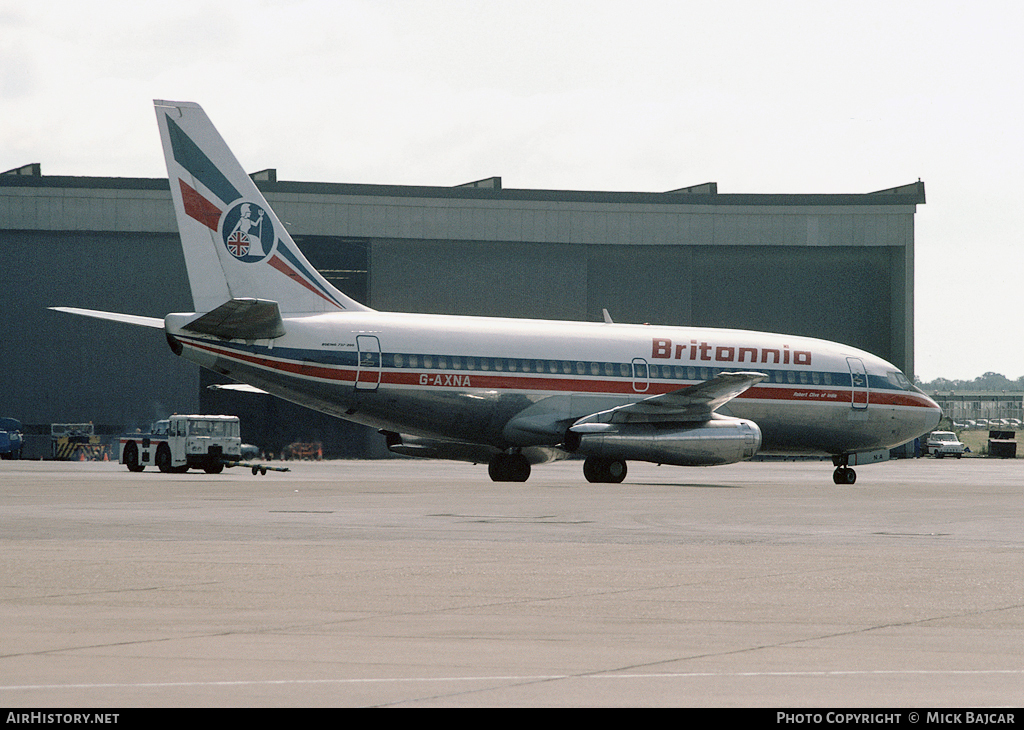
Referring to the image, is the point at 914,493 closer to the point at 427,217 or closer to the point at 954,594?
the point at 954,594

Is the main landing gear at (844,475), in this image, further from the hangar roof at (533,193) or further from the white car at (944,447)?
the white car at (944,447)

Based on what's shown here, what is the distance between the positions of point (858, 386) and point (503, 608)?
31.8 m

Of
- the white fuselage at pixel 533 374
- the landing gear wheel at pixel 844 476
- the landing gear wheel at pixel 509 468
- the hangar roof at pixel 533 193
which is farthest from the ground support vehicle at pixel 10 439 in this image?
the landing gear wheel at pixel 844 476

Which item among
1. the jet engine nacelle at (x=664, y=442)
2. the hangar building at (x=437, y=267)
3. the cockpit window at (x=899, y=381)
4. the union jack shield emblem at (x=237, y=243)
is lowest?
the jet engine nacelle at (x=664, y=442)

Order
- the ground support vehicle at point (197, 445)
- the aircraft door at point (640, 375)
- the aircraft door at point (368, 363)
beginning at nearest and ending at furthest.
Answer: the aircraft door at point (368, 363), the aircraft door at point (640, 375), the ground support vehicle at point (197, 445)

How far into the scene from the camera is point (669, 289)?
7462 cm

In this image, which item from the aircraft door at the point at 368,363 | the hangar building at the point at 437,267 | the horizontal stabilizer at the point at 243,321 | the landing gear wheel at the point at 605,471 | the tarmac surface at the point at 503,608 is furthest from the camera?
the hangar building at the point at 437,267

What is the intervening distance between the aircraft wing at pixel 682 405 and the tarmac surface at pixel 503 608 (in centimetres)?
1218

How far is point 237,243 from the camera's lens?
115ft

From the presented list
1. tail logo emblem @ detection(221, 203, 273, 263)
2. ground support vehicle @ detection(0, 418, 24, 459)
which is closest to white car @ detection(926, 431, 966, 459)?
ground support vehicle @ detection(0, 418, 24, 459)

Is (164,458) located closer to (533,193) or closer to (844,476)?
(844,476)

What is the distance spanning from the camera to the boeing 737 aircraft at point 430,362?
111 feet

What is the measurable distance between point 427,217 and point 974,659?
62.8m

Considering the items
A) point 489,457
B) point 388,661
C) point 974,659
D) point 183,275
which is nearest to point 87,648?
point 388,661
